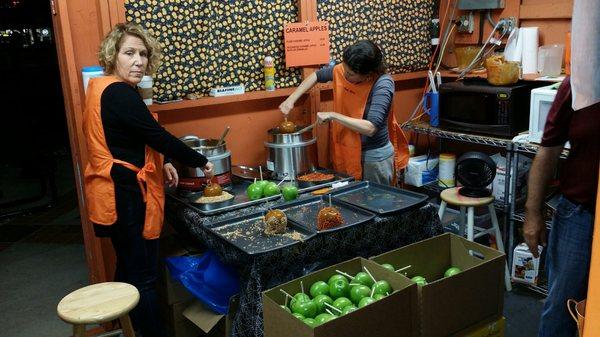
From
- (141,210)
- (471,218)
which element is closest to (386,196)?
(471,218)

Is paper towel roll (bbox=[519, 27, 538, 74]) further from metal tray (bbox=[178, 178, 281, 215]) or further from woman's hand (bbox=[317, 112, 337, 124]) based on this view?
metal tray (bbox=[178, 178, 281, 215])

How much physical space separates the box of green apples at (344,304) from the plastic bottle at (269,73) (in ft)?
5.18

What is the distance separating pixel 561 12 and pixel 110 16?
2.83 meters

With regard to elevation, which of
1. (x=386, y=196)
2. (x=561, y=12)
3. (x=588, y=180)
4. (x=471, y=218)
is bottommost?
(x=471, y=218)

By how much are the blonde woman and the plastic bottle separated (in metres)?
0.93

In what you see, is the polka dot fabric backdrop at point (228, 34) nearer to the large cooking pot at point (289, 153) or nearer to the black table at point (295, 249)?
the large cooking pot at point (289, 153)

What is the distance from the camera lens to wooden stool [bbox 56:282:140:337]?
1978 millimetres

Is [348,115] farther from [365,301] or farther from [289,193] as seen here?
[365,301]

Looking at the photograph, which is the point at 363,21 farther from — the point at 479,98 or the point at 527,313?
the point at 527,313

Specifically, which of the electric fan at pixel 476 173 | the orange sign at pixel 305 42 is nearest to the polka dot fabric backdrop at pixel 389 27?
the orange sign at pixel 305 42

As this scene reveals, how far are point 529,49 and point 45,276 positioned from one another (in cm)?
383

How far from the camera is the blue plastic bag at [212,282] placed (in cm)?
244

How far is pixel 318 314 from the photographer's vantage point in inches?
74.0

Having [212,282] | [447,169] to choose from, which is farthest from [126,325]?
[447,169]
